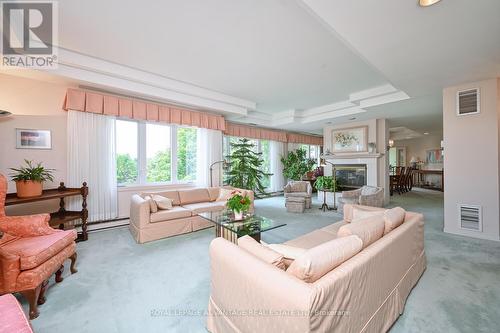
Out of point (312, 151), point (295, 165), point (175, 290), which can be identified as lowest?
point (175, 290)

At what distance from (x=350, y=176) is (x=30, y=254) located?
721 centimetres

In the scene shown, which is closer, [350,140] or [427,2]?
[427,2]

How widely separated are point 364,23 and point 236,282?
2458 millimetres

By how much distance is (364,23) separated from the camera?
188 centimetres

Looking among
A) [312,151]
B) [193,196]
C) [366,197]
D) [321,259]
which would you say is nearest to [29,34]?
[193,196]

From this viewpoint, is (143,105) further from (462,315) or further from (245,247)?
(462,315)

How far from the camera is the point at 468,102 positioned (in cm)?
329

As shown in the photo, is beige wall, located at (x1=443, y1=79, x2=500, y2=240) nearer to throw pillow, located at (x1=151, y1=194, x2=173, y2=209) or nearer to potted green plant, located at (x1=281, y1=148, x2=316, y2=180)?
potted green plant, located at (x1=281, y1=148, x2=316, y2=180)

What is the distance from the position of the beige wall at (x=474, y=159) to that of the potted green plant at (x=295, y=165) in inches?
153

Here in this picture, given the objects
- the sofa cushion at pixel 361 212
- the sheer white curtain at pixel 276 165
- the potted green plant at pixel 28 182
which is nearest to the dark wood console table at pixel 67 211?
the potted green plant at pixel 28 182

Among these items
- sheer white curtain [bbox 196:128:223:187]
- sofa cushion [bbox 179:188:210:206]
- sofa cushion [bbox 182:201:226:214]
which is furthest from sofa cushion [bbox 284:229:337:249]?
sheer white curtain [bbox 196:128:223:187]

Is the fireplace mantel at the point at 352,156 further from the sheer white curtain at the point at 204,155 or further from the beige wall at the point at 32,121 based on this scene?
the beige wall at the point at 32,121

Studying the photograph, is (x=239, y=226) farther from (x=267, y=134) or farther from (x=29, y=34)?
(x=267, y=134)

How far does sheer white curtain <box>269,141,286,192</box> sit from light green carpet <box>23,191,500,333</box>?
14.4ft
